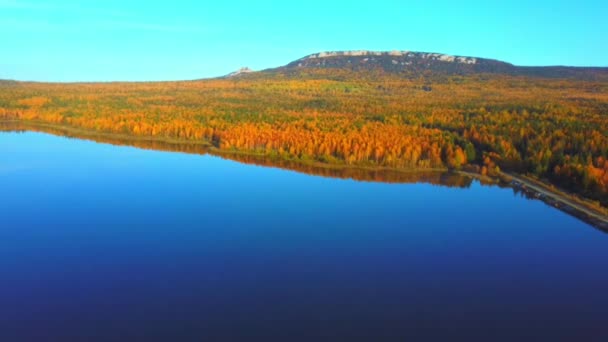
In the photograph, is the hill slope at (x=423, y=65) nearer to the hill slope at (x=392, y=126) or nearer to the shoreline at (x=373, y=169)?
the hill slope at (x=392, y=126)

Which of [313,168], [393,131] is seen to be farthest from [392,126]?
[313,168]

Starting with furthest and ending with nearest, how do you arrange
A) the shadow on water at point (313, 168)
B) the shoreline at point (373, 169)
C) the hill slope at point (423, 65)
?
the hill slope at point (423, 65), the shadow on water at point (313, 168), the shoreline at point (373, 169)

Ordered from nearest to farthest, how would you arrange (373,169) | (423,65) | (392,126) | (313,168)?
1. (373,169)
2. (313,168)
3. (392,126)
4. (423,65)

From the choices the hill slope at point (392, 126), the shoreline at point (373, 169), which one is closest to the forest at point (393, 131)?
the hill slope at point (392, 126)

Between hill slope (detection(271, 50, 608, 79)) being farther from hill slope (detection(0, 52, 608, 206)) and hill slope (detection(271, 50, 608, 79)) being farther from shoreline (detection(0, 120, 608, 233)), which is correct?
shoreline (detection(0, 120, 608, 233))

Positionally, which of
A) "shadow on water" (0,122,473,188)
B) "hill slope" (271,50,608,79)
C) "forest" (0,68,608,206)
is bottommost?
"shadow on water" (0,122,473,188)

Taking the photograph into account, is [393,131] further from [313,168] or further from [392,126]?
[313,168]

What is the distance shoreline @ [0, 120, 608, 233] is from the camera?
23789 millimetres

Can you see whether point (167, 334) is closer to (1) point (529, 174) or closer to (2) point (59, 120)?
(1) point (529, 174)

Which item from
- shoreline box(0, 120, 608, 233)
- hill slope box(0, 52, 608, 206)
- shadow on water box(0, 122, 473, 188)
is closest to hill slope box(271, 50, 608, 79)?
hill slope box(0, 52, 608, 206)

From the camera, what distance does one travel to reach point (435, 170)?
1367 inches

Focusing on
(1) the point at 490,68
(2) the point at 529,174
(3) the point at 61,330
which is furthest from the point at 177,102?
(1) the point at 490,68

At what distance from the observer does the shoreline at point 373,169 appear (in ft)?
78.0

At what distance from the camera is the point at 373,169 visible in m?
35.2
